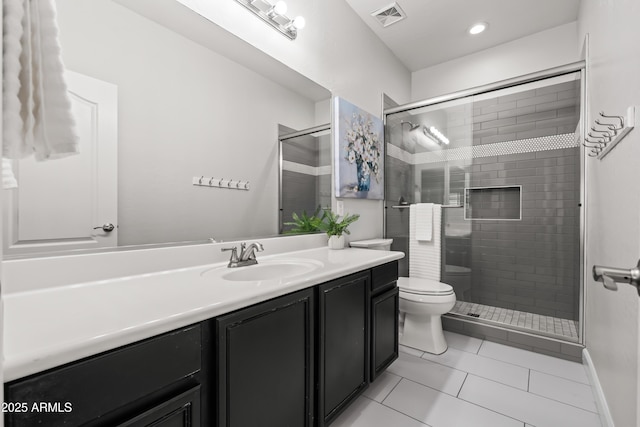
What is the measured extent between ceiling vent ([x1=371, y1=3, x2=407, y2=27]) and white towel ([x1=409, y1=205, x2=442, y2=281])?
1.61 m

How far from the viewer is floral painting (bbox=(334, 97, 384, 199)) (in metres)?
2.15

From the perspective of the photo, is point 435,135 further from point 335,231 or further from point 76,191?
point 76,191

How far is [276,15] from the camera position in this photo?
5.26 ft

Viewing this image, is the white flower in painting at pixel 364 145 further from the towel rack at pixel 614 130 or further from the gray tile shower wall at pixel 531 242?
the towel rack at pixel 614 130

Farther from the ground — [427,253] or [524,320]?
[427,253]

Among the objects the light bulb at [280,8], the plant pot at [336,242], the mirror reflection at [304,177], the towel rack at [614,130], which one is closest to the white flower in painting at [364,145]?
the mirror reflection at [304,177]

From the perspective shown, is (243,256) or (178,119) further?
(243,256)

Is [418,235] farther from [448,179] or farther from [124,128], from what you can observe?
[124,128]

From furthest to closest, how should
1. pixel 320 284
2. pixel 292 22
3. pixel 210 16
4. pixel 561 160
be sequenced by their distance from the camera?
pixel 561 160 < pixel 292 22 < pixel 210 16 < pixel 320 284

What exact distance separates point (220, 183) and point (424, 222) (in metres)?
1.77

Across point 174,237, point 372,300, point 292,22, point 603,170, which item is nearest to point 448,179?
point 603,170

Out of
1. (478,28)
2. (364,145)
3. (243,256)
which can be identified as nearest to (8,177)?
(243,256)

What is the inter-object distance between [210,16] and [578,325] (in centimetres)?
300

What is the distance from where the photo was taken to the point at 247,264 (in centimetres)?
135
